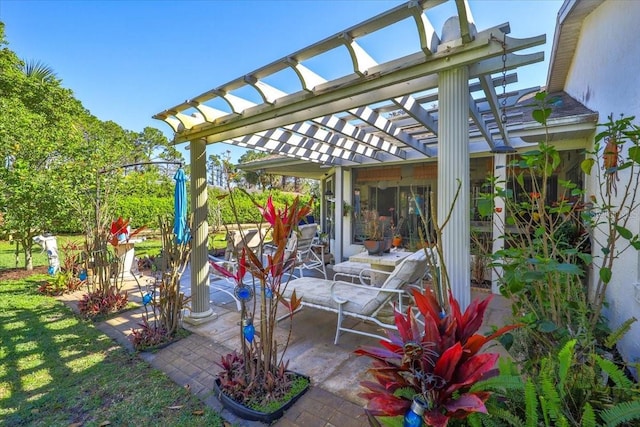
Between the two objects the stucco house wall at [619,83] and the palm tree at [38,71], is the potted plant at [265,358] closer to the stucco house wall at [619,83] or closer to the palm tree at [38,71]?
the stucco house wall at [619,83]

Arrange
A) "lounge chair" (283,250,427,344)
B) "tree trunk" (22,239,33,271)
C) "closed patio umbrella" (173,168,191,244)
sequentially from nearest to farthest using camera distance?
1. "lounge chair" (283,250,427,344)
2. "closed patio umbrella" (173,168,191,244)
3. "tree trunk" (22,239,33,271)

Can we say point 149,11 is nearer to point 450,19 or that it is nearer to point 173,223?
point 173,223

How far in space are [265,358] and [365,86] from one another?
2677 millimetres

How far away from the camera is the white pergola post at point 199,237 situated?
432 cm

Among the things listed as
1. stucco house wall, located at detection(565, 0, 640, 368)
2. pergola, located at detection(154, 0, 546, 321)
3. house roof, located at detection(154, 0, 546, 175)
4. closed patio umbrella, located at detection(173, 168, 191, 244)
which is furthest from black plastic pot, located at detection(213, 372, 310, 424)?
stucco house wall, located at detection(565, 0, 640, 368)

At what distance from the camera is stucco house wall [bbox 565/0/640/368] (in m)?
2.59

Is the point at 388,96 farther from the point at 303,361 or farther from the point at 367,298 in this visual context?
the point at 303,361

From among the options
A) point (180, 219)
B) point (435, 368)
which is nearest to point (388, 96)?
point (435, 368)

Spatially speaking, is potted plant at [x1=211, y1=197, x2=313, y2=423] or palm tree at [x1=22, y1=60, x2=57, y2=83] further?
palm tree at [x1=22, y1=60, x2=57, y2=83]

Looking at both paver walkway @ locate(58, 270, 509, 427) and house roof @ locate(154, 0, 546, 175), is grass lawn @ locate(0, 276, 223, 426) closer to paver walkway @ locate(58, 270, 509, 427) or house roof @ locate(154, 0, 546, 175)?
paver walkway @ locate(58, 270, 509, 427)

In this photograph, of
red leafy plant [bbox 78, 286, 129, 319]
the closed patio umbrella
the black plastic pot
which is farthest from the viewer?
red leafy plant [bbox 78, 286, 129, 319]

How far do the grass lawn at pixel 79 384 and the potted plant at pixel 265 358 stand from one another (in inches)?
10.1

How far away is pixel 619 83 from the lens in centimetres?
309

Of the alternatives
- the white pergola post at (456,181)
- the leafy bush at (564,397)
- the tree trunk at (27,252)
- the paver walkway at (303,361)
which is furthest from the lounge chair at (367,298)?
the tree trunk at (27,252)
